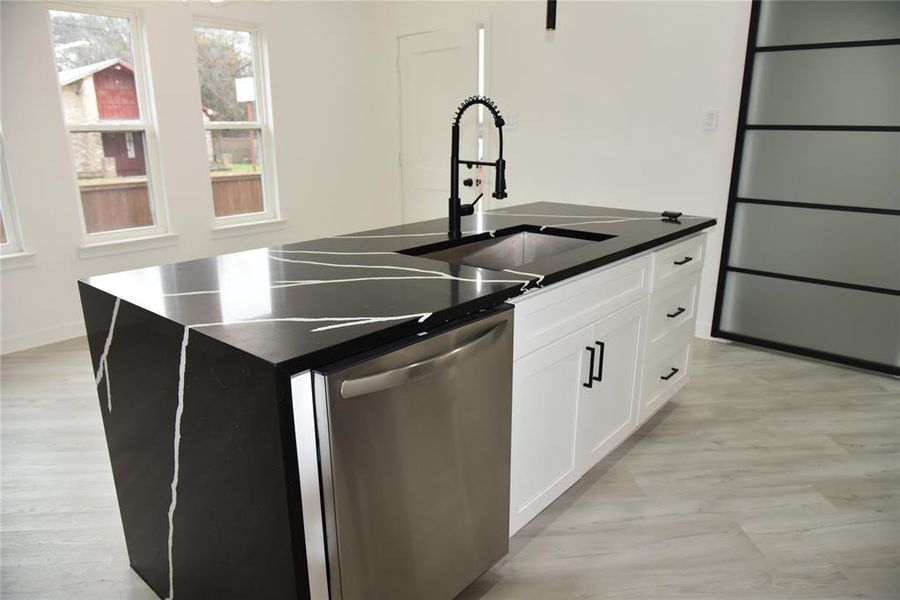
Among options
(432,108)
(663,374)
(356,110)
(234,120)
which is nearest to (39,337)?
(234,120)

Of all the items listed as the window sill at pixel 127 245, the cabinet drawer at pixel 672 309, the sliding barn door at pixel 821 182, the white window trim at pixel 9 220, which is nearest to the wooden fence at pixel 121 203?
the window sill at pixel 127 245

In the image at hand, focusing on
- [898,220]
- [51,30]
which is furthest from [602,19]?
[51,30]

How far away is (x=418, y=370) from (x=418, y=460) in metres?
0.22

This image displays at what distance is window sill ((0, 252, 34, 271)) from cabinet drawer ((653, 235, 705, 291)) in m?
3.47

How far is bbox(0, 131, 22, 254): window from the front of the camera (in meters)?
3.40

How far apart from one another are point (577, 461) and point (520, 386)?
53 centimetres

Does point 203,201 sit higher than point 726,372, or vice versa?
point 203,201

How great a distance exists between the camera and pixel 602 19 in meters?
3.75

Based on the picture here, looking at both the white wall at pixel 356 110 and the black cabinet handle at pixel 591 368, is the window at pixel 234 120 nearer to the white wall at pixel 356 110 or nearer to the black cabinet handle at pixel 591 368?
the white wall at pixel 356 110

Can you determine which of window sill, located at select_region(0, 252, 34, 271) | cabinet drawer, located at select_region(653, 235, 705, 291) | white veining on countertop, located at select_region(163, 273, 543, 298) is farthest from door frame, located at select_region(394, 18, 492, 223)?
white veining on countertop, located at select_region(163, 273, 543, 298)

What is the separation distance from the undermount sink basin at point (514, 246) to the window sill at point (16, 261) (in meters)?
2.83

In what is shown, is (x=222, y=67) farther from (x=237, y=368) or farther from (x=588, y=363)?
(x=237, y=368)

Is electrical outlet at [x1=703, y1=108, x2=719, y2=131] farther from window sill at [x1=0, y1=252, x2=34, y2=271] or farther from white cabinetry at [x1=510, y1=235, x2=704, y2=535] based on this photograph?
window sill at [x1=0, y1=252, x2=34, y2=271]

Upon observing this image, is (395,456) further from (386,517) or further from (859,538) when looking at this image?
(859,538)
